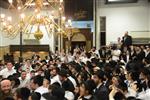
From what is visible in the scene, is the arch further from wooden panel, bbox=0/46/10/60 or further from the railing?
wooden panel, bbox=0/46/10/60

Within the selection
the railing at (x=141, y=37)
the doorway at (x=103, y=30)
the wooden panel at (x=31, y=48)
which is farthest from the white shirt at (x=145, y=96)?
the wooden panel at (x=31, y=48)

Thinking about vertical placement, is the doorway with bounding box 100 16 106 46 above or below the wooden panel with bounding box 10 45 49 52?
above

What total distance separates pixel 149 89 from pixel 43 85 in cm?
217

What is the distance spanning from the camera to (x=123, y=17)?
19.3m

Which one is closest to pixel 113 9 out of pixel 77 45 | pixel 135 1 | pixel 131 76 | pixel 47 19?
pixel 135 1

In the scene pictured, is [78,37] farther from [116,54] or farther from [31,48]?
[116,54]

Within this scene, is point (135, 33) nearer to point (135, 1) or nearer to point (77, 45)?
point (135, 1)

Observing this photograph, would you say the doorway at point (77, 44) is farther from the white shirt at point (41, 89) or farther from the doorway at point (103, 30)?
the white shirt at point (41, 89)

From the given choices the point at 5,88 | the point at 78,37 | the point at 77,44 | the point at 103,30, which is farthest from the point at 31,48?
the point at 5,88

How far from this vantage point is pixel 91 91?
522 centimetres

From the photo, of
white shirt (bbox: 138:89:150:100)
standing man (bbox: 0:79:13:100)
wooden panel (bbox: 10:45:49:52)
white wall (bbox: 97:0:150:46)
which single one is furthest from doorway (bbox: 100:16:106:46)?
white shirt (bbox: 138:89:150:100)

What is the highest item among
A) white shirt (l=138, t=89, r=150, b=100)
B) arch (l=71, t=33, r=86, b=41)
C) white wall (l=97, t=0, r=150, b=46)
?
white wall (l=97, t=0, r=150, b=46)

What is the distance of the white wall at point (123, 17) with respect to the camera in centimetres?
1892

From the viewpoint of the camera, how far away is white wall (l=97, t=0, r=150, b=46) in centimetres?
1892
